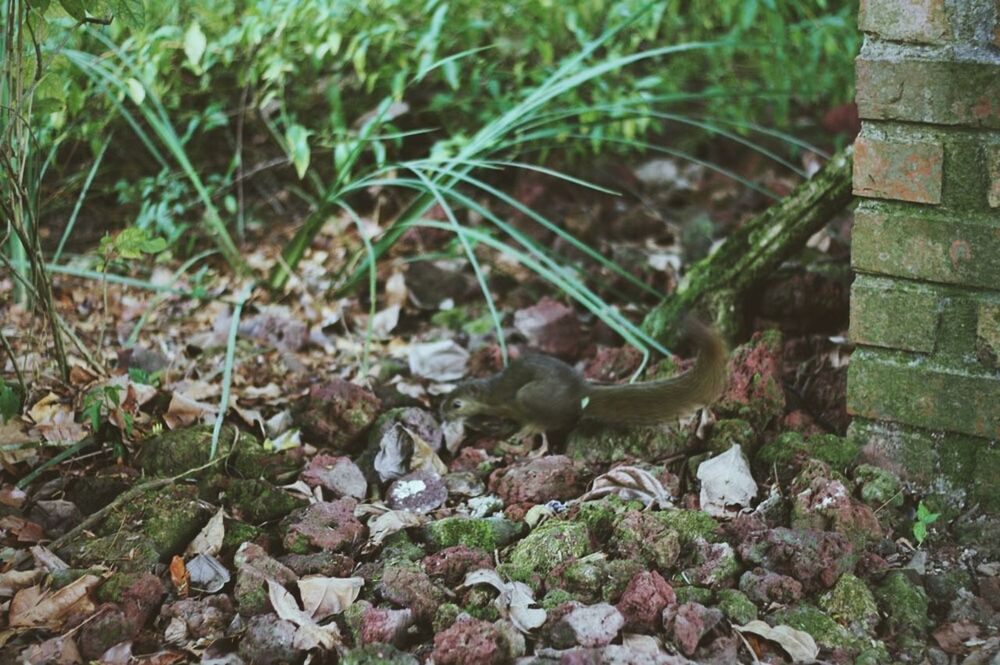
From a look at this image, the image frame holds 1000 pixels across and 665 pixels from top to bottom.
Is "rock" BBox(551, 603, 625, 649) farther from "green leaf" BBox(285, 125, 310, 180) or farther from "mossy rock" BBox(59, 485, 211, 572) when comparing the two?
"green leaf" BBox(285, 125, 310, 180)

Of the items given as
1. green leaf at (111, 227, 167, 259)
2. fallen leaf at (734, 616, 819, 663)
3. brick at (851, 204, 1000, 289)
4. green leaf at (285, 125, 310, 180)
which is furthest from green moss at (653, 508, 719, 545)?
green leaf at (285, 125, 310, 180)

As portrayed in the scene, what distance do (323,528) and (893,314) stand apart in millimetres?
1117

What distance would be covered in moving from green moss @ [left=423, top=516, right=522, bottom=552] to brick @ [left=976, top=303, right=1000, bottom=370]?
0.90m

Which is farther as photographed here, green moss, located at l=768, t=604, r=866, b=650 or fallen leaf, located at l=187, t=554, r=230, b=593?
fallen leaf, located at l=187, t=554, r=230, b=593

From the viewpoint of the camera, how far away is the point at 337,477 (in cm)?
233

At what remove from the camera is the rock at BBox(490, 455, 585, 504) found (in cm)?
225

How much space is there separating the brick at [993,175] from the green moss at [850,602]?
2.26 ft

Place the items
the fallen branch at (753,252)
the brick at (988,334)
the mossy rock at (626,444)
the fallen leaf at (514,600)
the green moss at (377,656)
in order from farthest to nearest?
the fallen branch at (753,252)
the mossy rock at (626,444)
the brick at (988,334)
the fallen leaf at (514,600)
the green moss at (377,656)

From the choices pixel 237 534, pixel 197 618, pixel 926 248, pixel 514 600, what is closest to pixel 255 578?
pixel 197 618

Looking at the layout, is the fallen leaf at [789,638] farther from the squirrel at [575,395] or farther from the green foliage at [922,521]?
the squirrel at [575,395]

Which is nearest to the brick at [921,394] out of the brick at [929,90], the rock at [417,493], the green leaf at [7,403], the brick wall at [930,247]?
the brick wall at [930,247]

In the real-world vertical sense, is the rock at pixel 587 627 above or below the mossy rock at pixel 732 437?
below

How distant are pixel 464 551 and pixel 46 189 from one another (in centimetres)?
235

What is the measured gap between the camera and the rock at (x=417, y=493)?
227 centimetres
